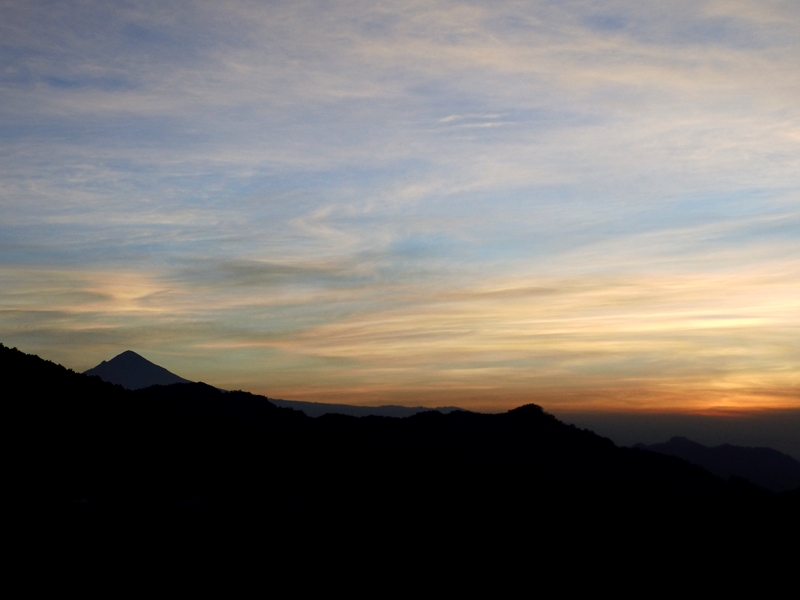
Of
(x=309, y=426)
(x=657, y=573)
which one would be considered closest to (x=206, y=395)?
(x=309, y=426)

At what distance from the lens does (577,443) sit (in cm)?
11438

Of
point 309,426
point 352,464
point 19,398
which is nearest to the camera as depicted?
point 19,398

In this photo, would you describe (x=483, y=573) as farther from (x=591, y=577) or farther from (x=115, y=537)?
(x=115, y=537)

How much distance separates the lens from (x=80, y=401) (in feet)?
205

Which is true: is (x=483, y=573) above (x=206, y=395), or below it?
below

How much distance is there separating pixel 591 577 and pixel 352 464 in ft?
114

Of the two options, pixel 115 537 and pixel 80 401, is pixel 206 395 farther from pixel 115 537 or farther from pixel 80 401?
pixel 115 537

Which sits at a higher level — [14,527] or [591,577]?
[14,527]

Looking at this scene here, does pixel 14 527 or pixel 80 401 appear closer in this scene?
pixel 14 527

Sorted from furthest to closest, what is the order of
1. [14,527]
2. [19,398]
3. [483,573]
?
[19,398] < [483,573] < [14,527]

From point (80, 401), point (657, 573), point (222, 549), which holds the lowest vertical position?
point (657, 573)

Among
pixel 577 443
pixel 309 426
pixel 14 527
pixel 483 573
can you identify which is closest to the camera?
pixel 14 527

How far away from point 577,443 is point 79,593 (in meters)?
101

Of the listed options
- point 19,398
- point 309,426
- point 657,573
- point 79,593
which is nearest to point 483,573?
point 657,573
